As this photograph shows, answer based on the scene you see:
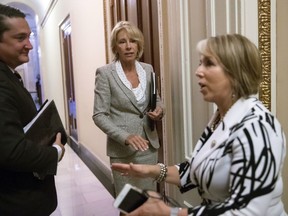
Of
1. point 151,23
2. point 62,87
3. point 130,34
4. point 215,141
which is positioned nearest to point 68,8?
point 62,87

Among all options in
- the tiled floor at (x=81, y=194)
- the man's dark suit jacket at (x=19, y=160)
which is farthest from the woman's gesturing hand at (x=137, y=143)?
the tiled floor at (x=81, y=194)

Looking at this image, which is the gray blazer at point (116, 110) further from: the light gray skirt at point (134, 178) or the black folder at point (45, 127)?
the black folder at point (45, 127)

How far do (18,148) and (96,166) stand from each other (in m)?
3.02

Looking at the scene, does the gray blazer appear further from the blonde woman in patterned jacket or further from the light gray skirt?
the blonde woman in patterned jacket

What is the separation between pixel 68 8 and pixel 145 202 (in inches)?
188

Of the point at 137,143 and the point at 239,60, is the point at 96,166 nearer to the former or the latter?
the point at 137,143

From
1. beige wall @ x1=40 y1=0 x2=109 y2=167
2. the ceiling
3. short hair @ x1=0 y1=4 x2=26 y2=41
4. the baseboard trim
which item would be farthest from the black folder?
the ceiling

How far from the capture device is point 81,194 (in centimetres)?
321

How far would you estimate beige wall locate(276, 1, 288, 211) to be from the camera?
134 cm

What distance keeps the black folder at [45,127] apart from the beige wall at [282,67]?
3.23ft

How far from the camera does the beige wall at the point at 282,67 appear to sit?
1.34m

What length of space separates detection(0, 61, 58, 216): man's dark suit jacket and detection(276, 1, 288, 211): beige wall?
3.22ft

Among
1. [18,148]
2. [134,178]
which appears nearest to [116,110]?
[134,178]

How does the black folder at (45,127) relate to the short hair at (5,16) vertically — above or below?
below
